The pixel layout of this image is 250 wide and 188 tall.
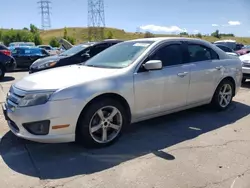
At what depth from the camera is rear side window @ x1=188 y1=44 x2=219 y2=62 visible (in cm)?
518

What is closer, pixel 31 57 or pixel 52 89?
pixel 52 89

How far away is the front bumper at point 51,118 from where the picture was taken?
3.50m

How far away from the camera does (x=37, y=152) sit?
12.6 ft

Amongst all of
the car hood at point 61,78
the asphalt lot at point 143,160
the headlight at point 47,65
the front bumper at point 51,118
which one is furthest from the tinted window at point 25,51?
the front bumper at point 51,118

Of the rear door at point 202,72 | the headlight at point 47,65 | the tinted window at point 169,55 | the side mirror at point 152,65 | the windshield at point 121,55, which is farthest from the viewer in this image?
the headlight at point 47,65

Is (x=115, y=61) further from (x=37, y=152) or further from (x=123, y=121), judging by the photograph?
(x=37, y=152)

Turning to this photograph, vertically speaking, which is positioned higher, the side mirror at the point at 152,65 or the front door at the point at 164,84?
the side mirror at the point at 152,65

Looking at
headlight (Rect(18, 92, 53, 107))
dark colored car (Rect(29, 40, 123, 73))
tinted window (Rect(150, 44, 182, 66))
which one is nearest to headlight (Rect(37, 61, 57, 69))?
dark colored car (Rect(29, 40, 123, 73))

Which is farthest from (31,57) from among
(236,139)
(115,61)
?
(236,139)

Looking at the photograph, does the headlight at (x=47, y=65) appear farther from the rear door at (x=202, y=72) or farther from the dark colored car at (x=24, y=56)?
the dark colored car at (x=24, y=56)

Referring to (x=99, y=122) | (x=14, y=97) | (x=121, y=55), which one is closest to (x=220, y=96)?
(x=121, y=55)

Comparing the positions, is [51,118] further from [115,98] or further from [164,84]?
[164,84]

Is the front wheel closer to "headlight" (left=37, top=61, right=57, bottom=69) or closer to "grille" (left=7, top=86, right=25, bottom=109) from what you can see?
"grille" (left=7, top=86, right=25, bottom=109)

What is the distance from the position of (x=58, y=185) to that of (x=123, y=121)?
56.8 inches
